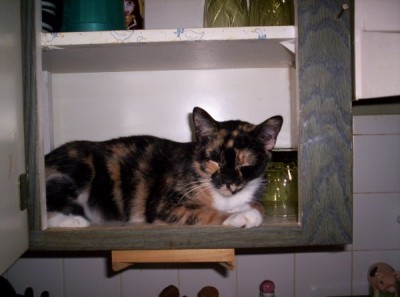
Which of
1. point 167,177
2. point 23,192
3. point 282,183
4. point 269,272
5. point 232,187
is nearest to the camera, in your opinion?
point 23,192

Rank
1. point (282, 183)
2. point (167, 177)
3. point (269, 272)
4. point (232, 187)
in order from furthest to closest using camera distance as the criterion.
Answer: point (269, 272) → point (282, 183) → point (167, 177) → point (232, 187)

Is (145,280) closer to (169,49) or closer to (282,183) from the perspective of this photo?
(282,183)

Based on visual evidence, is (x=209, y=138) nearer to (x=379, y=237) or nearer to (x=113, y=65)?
(x=113, y=65)

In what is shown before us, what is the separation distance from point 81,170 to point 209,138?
421 mm

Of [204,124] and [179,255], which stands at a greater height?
[204,124]

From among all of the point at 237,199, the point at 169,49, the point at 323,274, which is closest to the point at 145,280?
the point at 237,199

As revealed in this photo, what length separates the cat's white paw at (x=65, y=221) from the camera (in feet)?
2.64

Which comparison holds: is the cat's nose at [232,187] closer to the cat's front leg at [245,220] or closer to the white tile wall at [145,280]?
the cat's front leg at [245,220]

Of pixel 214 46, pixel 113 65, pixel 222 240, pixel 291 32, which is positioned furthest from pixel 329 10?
pixel 113 65

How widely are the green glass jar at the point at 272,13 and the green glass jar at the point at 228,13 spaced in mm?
43

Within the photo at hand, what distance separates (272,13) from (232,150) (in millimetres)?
526

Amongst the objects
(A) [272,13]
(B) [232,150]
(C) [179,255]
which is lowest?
(C) [179,255]

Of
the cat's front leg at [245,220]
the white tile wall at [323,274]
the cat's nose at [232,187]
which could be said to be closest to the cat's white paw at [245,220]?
the cat's front leg at [245,220]

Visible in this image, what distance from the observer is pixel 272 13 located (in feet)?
3.53
